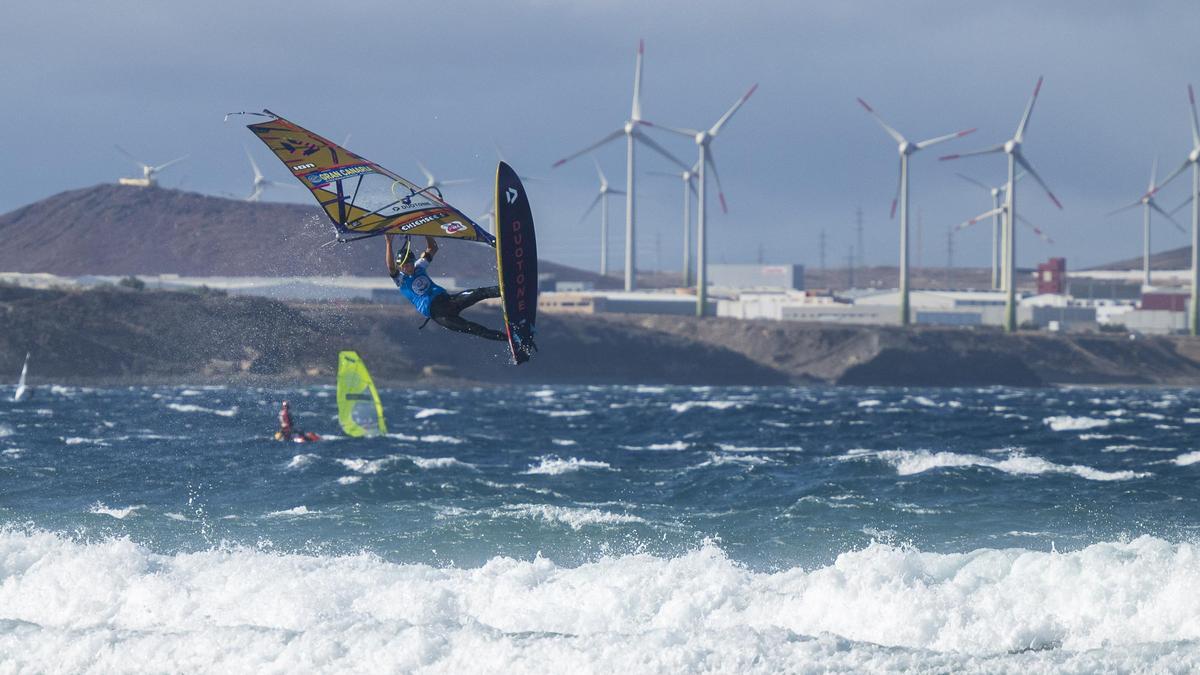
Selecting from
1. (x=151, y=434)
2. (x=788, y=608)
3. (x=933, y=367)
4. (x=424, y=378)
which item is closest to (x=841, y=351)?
(x=933, y=367)

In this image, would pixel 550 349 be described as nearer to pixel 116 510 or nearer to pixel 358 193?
pixel 116 510

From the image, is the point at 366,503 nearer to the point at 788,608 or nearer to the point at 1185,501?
the point at 788,608

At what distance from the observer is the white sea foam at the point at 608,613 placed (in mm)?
19984

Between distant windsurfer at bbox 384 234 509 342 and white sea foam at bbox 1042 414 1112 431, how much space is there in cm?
3899

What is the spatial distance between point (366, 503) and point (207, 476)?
6.35 metres

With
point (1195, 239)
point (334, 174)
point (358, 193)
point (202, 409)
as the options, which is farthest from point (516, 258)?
point (1195, 239)

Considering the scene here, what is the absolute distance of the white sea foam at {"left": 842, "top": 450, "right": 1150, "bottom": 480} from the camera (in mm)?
36062

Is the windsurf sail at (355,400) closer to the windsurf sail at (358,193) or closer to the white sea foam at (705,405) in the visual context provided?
the white sea foam at (705,405)

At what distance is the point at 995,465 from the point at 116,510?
20730 millimetres

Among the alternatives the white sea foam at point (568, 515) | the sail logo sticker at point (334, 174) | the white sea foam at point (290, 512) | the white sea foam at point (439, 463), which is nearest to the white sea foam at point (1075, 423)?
the white sea foam at point (439, 463)

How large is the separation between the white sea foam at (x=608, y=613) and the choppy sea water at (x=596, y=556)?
0.05 m

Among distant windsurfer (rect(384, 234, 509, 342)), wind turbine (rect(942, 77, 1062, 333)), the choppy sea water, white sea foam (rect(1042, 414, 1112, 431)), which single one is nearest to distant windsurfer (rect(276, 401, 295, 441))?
the choppy sea water

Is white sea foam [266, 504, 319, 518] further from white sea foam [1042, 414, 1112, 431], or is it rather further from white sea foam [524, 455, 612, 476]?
white sea foam [1042, 414, 1112, 431]

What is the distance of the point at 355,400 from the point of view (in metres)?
51.3
